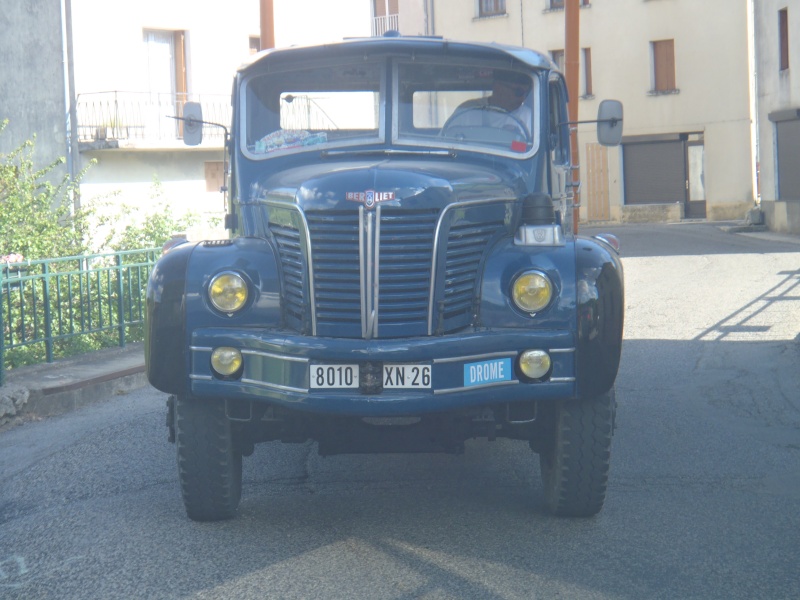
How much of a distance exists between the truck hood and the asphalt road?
1540 millimetres

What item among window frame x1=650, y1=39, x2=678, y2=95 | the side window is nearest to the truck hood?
the side window

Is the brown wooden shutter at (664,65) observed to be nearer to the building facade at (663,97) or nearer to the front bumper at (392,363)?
the building facade at (663,97)

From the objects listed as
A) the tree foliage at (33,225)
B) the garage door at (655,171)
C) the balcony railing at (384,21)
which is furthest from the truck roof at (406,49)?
the balcony railing at (384,21)

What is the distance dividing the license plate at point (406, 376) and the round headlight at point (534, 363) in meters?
0.44

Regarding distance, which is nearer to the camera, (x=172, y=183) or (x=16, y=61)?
(x=16, y=61)

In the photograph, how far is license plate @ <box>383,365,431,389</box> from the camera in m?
4.89

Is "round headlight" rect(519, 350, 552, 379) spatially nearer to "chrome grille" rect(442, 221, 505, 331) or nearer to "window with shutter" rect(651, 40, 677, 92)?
"chrome grille" rect(442, 221, 505, 331)

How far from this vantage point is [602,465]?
5.30 meters

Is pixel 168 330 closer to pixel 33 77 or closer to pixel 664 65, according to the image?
pixel 33 77

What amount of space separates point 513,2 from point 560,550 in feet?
124

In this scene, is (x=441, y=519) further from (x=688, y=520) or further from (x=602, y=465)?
(x=688, y=520)

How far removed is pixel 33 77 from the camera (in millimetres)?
21281

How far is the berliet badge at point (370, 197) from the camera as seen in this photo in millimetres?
5027

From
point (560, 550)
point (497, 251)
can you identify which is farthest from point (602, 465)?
point (497, 251)
